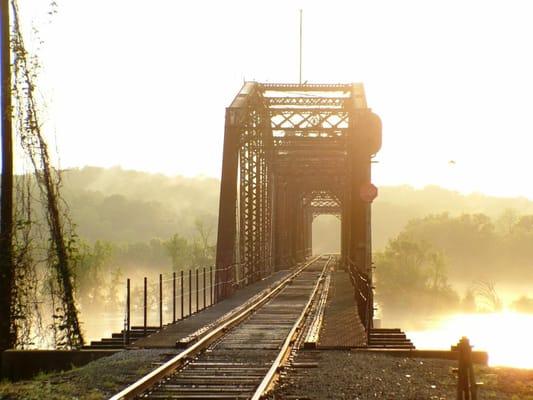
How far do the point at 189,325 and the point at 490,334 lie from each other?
7273 centimetres

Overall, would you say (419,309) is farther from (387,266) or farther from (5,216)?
(5,216)

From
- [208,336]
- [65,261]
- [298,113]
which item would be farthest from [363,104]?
[208,336]

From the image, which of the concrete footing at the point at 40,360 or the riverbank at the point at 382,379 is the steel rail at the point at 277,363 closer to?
A: the riverbank at the point at 382,379

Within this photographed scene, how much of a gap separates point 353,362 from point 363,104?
74.5ft

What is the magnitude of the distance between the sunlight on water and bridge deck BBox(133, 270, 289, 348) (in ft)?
132

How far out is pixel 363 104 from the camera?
35562 millimetres

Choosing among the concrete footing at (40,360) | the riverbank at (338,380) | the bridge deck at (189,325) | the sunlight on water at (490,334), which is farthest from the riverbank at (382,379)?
the sunlight on water at (490,334)

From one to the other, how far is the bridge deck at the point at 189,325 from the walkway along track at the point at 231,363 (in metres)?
0.66

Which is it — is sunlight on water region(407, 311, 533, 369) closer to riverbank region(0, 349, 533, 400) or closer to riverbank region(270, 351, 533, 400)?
riverbank region(270, 351, 533, 400)

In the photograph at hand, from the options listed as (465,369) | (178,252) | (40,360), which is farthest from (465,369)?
(178,252)

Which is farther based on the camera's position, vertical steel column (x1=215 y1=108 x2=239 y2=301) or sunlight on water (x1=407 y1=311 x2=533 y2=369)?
sunlight on water (x1=407 y1=311 x2=533 y2=369)

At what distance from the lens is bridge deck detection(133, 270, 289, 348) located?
16.5 metres

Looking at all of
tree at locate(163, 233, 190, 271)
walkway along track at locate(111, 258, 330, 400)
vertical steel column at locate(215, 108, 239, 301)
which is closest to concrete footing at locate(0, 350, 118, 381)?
walkway along track at locate(111, 258, 330, 400)

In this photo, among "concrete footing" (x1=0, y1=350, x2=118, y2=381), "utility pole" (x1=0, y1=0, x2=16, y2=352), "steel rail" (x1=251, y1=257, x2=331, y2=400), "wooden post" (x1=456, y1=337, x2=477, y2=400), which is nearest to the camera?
"wooden post" (x1=456, y1=337, x2=477, y2=400)
